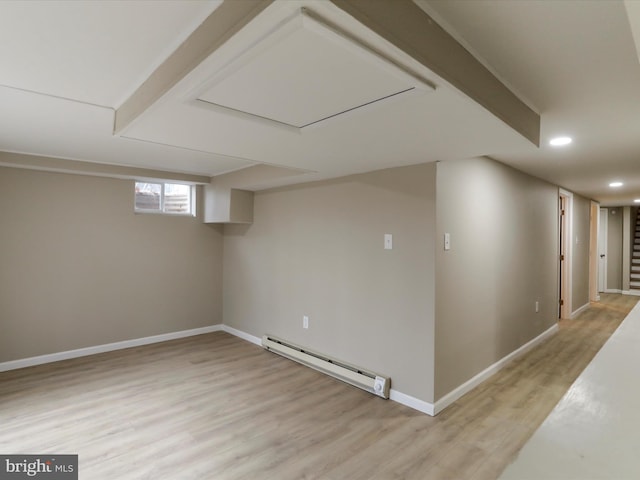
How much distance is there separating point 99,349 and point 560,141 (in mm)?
5191

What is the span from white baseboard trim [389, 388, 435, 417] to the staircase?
8713 mm

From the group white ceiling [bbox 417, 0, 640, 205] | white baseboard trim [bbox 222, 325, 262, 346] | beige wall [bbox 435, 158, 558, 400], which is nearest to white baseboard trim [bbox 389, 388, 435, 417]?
beige wall [bbox 435, 158, 558, 400]

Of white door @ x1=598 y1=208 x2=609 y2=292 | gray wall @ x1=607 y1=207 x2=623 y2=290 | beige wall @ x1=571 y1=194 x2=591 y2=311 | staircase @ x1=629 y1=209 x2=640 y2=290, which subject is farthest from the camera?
white door @ x1=598 y1=208 x2=609 y2=292

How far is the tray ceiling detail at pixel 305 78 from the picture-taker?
106cm

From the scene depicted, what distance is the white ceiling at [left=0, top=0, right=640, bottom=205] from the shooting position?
1.17m

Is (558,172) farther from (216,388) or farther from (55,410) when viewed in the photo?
(55,410)

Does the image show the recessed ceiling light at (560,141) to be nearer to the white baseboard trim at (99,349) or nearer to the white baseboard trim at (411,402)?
the white baseboard trim at (411,402)

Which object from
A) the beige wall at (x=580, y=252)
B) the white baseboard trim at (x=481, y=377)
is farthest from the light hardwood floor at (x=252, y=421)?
the beige wall at (x=580, y=252)

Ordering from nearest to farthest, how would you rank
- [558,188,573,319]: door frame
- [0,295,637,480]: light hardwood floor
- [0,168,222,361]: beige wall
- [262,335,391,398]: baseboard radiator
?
1. [0,295,637,480]: light hardwood floor
2. [262,335,391,398]: baseboard radiator
3. [0,168,222,361]: beige wall
4. [558,188,573,319]: door frame

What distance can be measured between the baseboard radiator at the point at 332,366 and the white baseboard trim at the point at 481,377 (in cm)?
45

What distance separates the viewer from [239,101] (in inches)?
62.8

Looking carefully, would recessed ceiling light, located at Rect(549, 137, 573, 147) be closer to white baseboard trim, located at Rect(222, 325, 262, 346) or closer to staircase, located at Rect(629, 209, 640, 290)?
white baseboard trim, located at Rect(222, 325, 262, 346)

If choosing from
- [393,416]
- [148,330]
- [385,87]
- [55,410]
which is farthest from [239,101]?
[148,330]

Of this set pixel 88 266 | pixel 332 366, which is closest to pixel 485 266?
pixel 332 366
